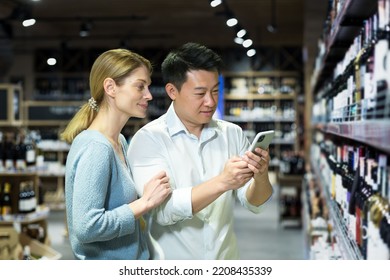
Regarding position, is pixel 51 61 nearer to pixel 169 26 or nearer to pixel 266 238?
pixel 266 238

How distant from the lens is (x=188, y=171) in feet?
7.38

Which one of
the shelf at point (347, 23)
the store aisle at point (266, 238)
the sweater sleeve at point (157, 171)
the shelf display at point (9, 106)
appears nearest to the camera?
the sweater sleeve at point (157, 171)

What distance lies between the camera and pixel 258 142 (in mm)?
1980

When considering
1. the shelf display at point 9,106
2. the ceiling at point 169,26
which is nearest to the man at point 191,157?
the shelf display at point 9,106

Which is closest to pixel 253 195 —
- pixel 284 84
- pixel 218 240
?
pixel 218 240

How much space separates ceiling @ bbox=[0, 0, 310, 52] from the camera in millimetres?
8555

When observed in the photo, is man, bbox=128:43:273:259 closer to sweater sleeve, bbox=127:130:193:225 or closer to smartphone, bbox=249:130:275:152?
sweater sleeve, bbox=127:130:193:225

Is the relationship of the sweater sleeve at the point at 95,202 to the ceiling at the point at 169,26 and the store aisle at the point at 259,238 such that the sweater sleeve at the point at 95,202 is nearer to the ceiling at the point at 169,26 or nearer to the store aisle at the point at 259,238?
the store aisle at the point at 259,238

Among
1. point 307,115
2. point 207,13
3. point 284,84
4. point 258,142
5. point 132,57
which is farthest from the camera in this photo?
point 284,84

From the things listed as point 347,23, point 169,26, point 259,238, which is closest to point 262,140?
point 347,23

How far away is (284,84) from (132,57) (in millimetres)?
11241

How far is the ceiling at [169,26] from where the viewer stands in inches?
337

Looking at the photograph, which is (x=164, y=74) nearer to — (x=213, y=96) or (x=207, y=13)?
(x=213, y=96)

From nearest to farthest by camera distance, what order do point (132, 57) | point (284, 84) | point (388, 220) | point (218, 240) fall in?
1. point (388, 220)
2. point (132, 57)
3. point (218, 240)
4. point (284, 84)
